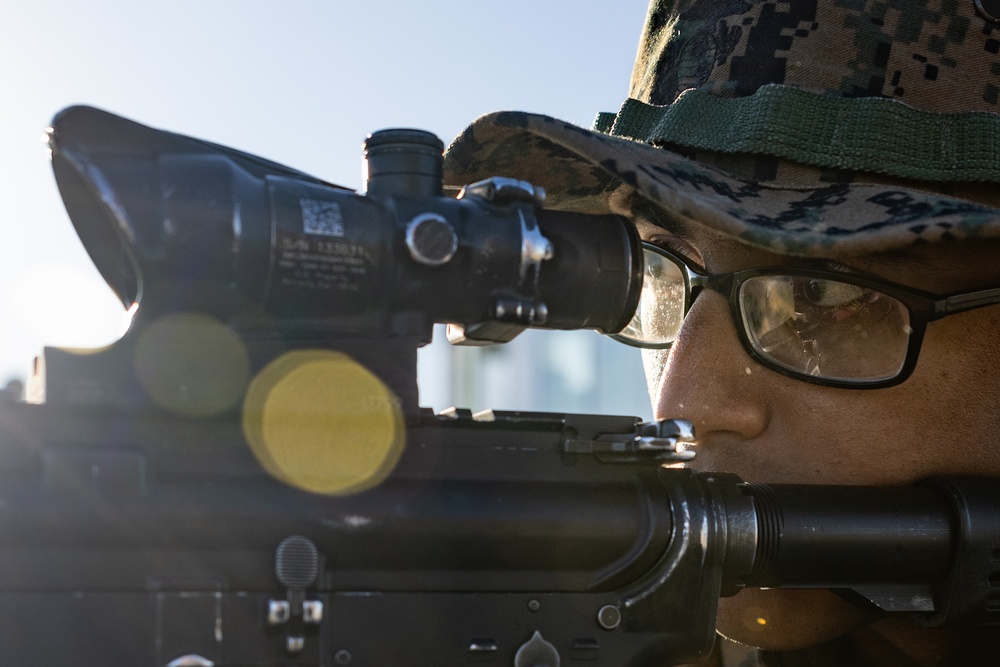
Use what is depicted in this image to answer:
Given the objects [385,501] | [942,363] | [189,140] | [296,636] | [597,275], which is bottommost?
[296,636]

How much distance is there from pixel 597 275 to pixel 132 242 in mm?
635

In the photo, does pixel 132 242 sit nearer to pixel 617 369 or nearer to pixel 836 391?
pixel 836 391

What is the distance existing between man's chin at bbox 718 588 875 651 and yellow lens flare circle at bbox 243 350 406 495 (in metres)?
0.88

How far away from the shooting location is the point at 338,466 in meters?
1.49

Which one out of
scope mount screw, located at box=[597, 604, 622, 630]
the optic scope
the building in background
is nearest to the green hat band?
the optic scope

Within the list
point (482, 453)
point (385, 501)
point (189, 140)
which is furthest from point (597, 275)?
point (189, 140)

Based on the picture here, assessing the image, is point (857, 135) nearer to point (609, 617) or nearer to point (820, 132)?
point (820, 132)

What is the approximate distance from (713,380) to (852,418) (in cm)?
26

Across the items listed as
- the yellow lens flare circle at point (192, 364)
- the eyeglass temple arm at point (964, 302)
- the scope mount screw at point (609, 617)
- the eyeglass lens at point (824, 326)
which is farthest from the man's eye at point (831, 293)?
the yellow lens flare circle at point (192, 364)

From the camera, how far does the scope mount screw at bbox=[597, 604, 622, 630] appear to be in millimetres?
1618

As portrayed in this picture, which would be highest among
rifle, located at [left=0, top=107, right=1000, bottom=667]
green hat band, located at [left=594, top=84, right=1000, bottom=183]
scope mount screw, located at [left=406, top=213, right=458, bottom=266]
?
green hat band, located at [left=594, top=84, right=1000, bottom=183]

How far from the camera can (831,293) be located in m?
2.06

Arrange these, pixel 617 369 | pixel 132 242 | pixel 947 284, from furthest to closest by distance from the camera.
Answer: pixel 617 369, pixel 947 284, pixel 132 242

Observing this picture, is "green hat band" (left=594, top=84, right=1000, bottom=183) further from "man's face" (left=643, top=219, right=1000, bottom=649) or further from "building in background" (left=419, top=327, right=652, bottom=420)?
"building in background" (left=419, top=327, right=652, bottom=420)
